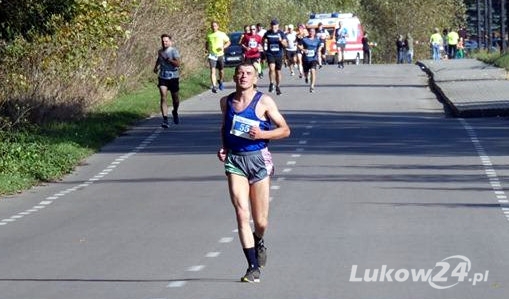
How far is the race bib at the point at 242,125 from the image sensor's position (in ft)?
39.1

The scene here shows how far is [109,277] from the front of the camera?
12.3m

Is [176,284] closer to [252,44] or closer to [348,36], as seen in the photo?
[252,44]

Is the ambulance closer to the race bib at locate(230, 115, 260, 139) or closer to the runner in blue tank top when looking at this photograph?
the runner in blue tank top

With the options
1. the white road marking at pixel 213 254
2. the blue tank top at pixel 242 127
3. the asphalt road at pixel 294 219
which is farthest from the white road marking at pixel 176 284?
the white road marking at pixel 213 254

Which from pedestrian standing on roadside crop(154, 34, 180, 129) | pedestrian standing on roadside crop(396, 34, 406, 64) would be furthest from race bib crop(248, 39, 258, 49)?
pedestrian standing on roadside crop(396, 34, 406, 64)

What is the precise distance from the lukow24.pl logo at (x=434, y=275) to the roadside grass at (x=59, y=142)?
28.9 ft

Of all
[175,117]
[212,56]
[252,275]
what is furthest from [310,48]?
[252,275]

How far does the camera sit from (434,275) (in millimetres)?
11875

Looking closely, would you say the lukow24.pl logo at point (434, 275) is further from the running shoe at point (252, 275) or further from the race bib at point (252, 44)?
the race bib at point (252, 44)

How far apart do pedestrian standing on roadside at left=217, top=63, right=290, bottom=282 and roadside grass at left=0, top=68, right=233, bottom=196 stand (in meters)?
8.32

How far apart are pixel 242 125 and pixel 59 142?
44.1 feet

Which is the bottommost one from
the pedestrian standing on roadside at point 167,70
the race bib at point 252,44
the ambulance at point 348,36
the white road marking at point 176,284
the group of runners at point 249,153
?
the ambulance at point 348,36

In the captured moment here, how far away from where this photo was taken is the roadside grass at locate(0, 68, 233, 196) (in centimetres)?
2136

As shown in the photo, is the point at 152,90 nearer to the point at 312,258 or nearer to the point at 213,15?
the point at 213,15
